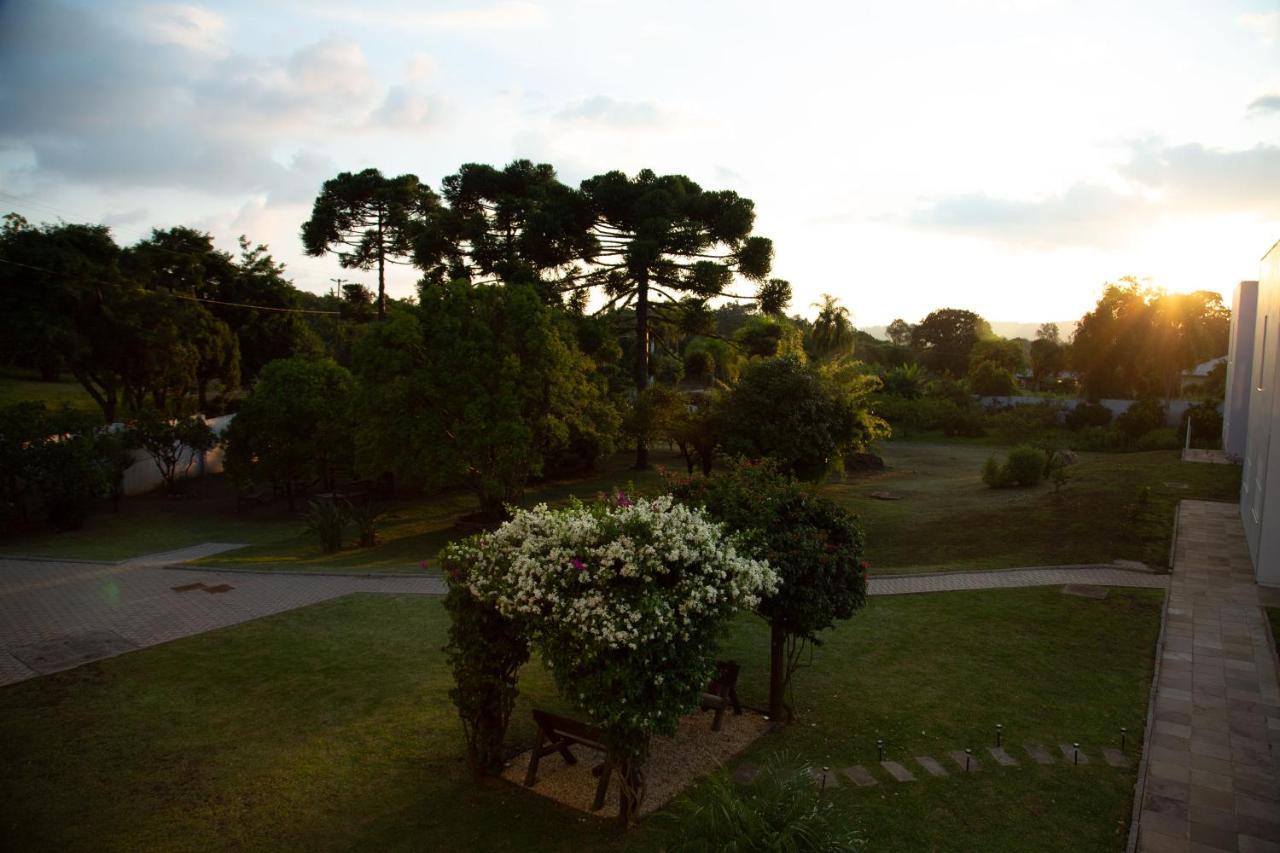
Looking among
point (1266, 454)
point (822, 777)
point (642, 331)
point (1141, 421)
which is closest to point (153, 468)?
point (642, 331)

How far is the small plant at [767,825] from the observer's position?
16.3 feet

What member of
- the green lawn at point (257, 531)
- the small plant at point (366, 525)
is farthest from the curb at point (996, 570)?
the small plant at point (366, 525)

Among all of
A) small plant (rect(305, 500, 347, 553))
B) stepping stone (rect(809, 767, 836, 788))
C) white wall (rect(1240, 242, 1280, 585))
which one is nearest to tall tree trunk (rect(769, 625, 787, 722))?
stepping stone (rect(809, 767, 836, 788))

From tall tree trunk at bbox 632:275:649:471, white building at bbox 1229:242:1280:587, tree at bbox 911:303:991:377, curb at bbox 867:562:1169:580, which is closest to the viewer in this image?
white building at bbox 1229:242:1280:587

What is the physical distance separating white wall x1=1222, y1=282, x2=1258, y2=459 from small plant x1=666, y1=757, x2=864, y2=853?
24.8 m

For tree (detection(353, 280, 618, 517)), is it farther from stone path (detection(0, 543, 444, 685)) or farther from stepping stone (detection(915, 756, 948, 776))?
stepping stone (detection(915, 756, 948, 776))

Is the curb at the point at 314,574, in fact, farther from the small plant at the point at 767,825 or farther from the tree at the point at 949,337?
the tree at the point at 949,337

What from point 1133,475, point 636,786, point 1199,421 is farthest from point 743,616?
point 1199,421

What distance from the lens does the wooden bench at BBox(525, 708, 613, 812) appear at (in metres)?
6.26

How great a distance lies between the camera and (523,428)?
19000mm

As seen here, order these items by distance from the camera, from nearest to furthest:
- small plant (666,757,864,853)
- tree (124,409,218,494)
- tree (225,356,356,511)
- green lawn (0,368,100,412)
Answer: small plant (666,757,864,853)
tree (225,356,356,511)
tree (124,409,218,494)
green lawn (0,368,100,412)

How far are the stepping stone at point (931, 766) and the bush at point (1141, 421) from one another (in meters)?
29.8

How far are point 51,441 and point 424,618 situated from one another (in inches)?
634

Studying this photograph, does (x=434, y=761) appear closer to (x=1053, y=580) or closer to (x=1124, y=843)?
(x=1124, y=843)
